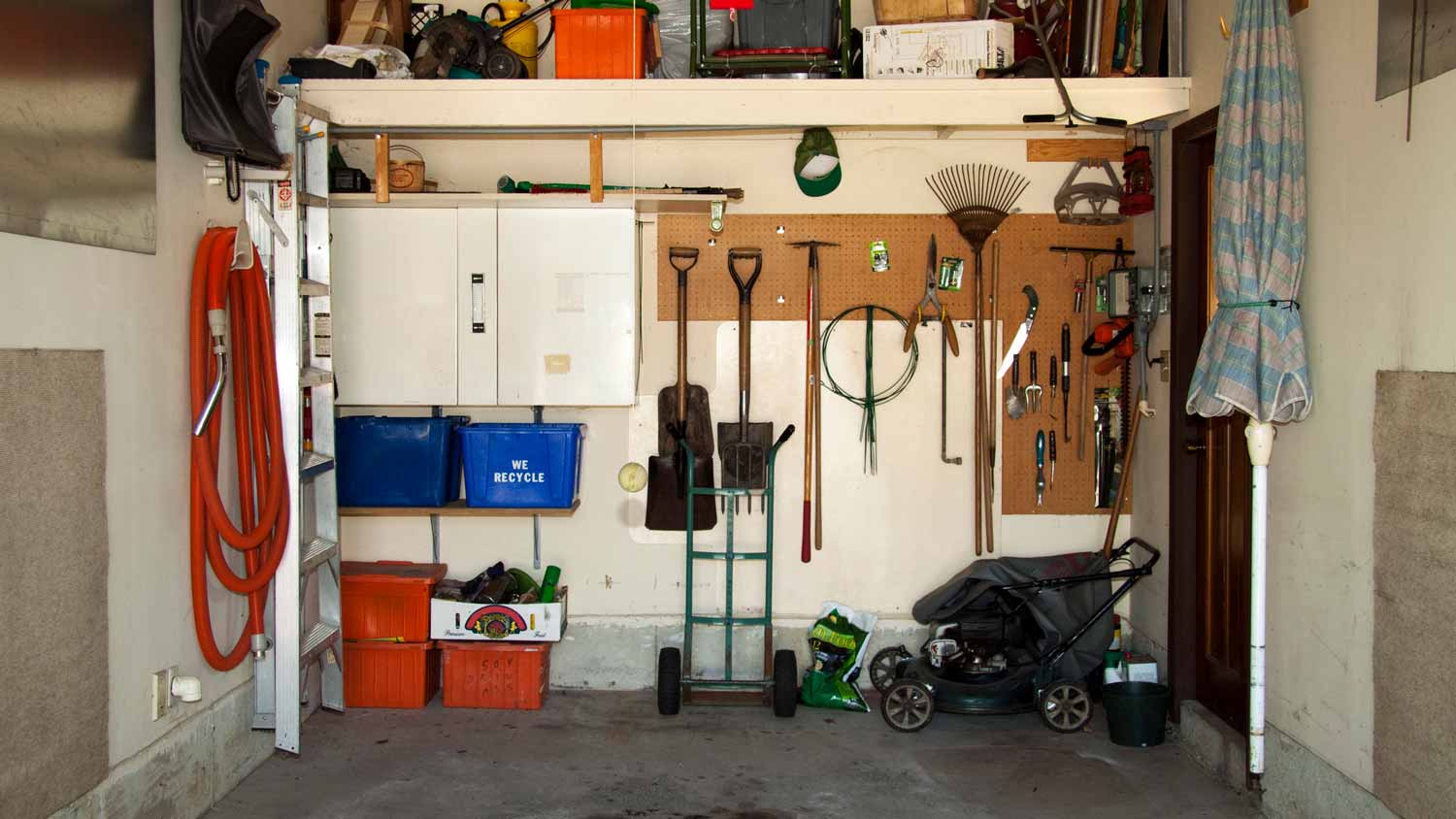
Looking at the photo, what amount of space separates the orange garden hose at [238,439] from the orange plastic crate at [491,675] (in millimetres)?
976

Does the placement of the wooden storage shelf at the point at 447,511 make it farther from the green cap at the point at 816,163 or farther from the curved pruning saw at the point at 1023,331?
the curved pruning saw at the point at 1023,331

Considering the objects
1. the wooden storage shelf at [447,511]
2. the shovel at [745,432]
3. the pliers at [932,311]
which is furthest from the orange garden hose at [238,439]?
the pliers at [932,311]

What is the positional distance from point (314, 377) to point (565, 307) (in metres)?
1.02

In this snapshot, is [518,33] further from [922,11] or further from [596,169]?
[922,11]

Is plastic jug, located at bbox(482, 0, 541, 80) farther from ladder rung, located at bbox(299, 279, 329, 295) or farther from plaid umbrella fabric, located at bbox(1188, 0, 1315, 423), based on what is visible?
plaid umbrella fabric, located at bbox(1188, 0, 1315, 423)

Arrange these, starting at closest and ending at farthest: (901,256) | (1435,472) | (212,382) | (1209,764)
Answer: (1435,472) → (212,382) → (1209,764) → (901,256)

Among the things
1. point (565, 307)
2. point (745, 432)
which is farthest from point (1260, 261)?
point (565, 307)

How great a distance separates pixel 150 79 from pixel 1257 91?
3.32m

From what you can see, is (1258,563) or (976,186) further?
(976,186)

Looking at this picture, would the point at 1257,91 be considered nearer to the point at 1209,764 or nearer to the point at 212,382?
the point at 1209,764

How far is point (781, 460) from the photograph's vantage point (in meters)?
5.09

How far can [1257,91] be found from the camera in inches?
135

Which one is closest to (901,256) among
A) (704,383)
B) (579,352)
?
(704,383)

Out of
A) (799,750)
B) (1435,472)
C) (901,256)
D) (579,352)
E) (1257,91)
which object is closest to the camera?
(1435,472)
